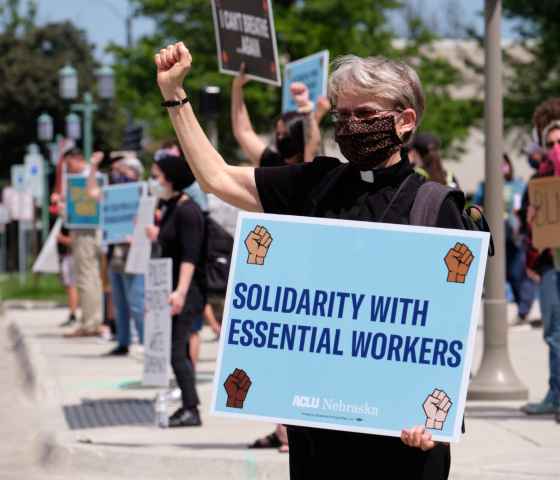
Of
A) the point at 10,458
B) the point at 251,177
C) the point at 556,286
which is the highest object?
the point at 251,177

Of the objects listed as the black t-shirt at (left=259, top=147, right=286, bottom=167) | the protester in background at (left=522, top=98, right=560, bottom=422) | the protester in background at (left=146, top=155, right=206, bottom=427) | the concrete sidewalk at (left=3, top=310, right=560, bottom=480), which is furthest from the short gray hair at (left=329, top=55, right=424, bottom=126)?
the protester in background at (left=146, top=155, right=206, bottom=427)

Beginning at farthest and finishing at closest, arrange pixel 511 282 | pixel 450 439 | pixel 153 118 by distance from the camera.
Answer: pixel 153 118, pixel 511 282, pixel 450 439

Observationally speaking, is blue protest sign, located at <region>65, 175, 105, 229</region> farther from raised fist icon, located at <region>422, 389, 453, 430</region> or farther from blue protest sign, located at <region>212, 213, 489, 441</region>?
raised fist icon, located at <region>422, 389, 453, 430</region>

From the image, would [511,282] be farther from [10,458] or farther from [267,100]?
[267,100]

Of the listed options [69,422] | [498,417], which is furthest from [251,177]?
[69,422]

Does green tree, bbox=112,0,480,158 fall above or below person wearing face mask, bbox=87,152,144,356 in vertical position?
above

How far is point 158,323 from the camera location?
9.32 metres

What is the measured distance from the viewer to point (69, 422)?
9.98 metres

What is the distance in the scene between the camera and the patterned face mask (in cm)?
373

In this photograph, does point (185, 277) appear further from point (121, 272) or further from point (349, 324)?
point (349, 324)

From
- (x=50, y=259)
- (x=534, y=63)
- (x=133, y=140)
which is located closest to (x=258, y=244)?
(x=133, y=140)

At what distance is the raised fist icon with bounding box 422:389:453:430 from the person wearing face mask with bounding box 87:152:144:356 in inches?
353

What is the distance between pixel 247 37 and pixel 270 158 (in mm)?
866

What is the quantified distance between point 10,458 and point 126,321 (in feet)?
17.5
